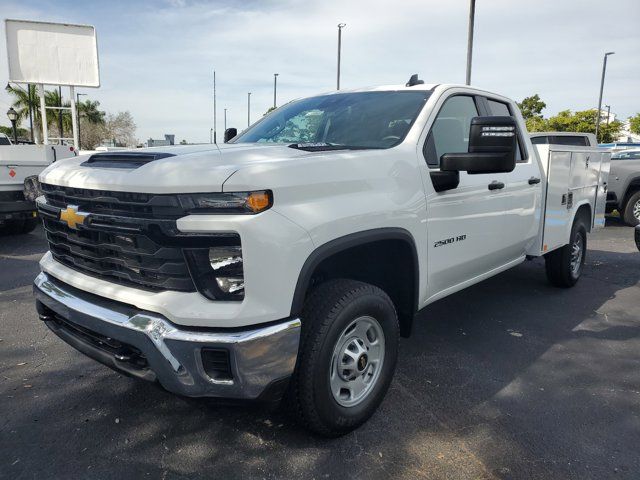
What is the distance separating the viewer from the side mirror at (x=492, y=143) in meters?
2.72

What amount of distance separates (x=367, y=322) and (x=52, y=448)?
5.80ft

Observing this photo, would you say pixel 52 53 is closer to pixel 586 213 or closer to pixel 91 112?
pixel 586 213

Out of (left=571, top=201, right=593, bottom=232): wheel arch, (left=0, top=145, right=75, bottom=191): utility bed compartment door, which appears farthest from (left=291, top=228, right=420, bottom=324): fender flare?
(left=0, top=145, right=75, bottom=191): utility bed compartment door

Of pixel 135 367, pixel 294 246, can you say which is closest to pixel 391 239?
pixel 294 246

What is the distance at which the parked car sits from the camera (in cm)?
1050

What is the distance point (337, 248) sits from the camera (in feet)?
7.78

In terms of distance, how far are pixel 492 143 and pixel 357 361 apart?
4.57 feet

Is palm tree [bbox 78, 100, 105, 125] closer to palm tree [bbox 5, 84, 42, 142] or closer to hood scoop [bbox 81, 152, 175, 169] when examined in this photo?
palm tree [bbox 5, 84, 42, 142]

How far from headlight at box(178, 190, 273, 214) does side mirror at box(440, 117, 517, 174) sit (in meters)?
1.37

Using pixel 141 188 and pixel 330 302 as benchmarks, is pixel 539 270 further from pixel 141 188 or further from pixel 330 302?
pixel 141 188

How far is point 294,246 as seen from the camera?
217 cm

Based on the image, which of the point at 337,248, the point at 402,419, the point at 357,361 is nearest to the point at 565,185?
the point at 402,419

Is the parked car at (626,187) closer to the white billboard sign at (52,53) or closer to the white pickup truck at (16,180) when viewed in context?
the white pickup truck at (16,180)

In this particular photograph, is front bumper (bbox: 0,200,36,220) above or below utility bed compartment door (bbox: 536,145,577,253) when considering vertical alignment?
below
